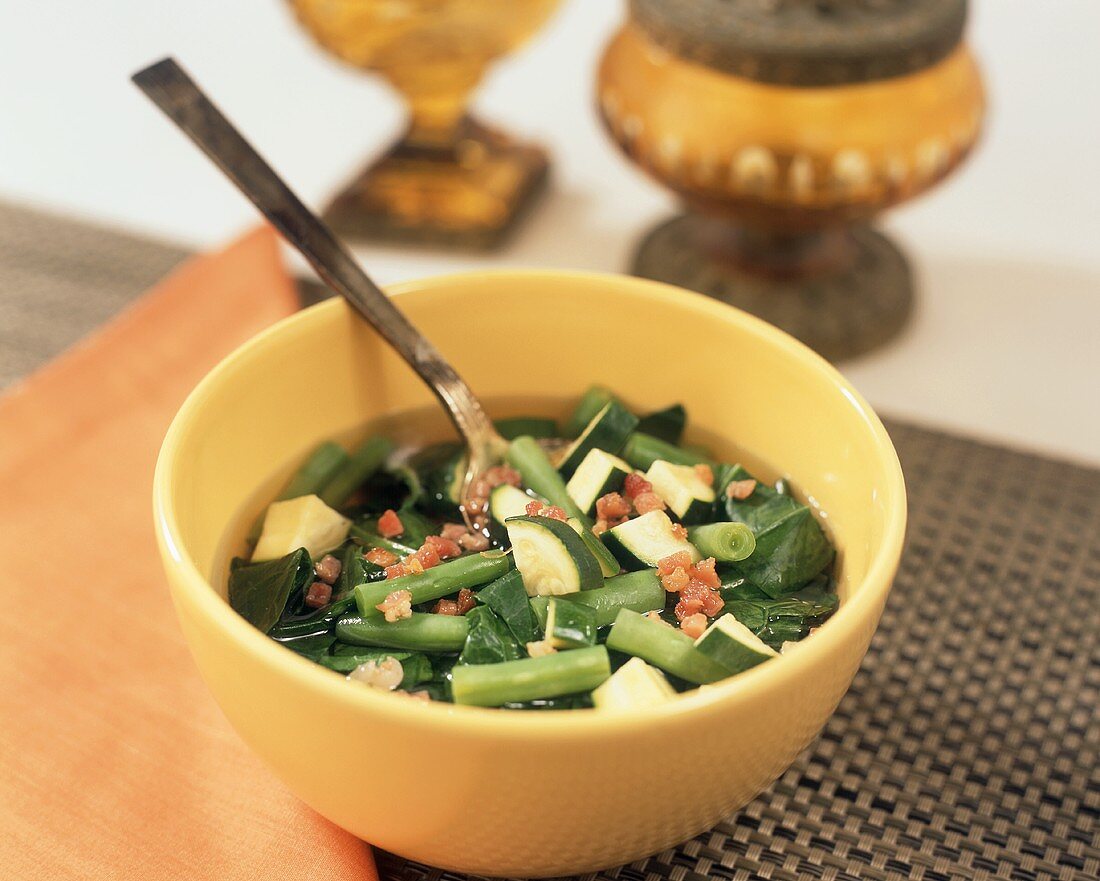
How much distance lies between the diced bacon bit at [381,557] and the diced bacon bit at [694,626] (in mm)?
218

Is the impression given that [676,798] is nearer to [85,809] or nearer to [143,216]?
[85,809]

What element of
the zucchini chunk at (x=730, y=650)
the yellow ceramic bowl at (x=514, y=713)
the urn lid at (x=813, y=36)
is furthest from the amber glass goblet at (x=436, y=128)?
the zucchini chunk at (x=730, y=650)

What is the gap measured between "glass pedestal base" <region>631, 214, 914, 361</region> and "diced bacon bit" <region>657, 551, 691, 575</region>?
2.00 feet

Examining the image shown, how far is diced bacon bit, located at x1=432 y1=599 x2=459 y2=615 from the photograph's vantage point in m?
0.82

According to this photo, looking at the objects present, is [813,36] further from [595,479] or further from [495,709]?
[495,709]

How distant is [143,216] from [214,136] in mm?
806

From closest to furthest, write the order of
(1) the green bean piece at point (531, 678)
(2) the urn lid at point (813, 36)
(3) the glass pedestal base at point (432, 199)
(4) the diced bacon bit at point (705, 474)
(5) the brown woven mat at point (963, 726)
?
(1) the green bean piece at point (531, 678) < (5) the brown woven mat at point (963, 726) < (4) the diced bacon bit at point (705, 474) < (2) the urn lid at point (813, 36) < (3) the glass pedestal base at point (432, 199)

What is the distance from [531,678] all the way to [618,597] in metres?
0.11

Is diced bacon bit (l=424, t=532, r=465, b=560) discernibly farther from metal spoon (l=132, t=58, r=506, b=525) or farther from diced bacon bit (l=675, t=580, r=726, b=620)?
diced bacon bit (l=675, t=580, r=726, b=620)

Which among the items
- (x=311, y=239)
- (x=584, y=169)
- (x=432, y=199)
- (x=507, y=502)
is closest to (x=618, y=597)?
(x=507, y=502)

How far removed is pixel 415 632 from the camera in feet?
2.56

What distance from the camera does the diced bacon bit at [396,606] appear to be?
79 centimetres

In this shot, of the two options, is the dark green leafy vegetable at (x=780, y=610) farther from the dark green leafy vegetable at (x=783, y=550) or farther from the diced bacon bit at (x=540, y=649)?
the diced bacon bit at (x=540, y=649)

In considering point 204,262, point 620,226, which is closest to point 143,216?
point 204,262
